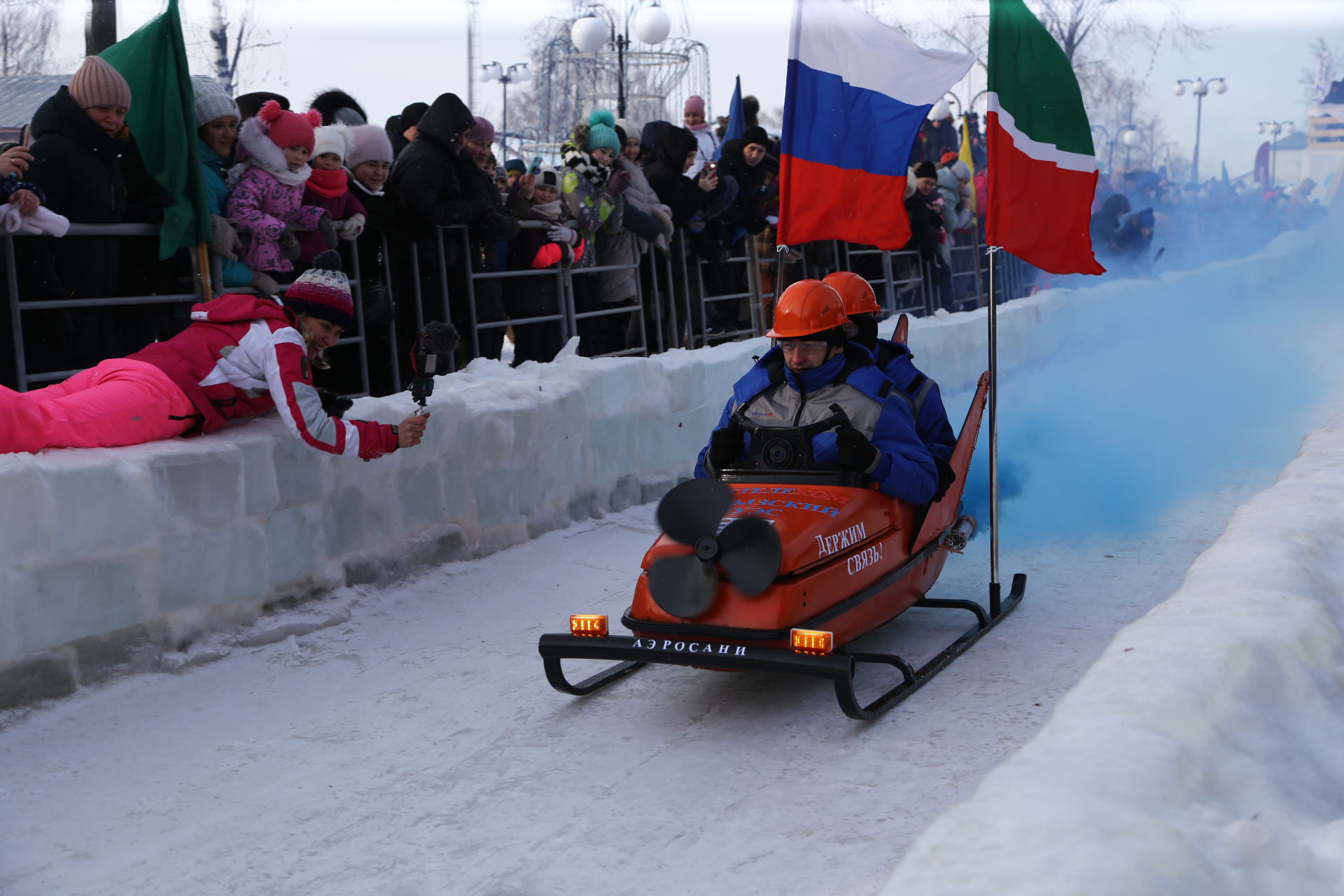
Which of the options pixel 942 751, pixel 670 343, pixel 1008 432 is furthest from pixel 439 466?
pixel 1008 432

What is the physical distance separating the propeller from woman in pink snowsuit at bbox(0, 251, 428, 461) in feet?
4.67

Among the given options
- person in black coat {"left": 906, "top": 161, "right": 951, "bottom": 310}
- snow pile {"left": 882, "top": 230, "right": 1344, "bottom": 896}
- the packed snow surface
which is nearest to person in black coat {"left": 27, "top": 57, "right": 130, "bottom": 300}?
the packed snow surface

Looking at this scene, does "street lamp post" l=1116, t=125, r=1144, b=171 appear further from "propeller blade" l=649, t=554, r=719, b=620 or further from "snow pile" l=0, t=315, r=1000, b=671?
"propeller blade" l=649, t=554, r=719, b=620

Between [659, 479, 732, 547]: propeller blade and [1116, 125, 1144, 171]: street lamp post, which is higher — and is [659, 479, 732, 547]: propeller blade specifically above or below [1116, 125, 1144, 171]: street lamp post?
below

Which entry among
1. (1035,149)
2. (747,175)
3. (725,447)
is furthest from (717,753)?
(747,175)

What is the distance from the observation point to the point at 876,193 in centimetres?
607

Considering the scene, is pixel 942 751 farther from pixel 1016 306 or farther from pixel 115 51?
pixel 1016 306

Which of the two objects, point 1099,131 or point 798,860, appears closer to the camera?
point 798,860

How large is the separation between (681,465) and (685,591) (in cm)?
380

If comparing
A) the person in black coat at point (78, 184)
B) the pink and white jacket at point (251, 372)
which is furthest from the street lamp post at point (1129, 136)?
the pink and white jacket at point (251, 372)

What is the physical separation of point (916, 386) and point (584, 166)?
402 cm

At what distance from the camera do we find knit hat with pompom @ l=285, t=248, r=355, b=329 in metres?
4.94

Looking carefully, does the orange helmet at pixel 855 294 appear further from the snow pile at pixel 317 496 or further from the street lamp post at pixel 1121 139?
the street lamp post at pixel 1121 139

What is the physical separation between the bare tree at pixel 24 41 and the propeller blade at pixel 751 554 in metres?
31.5
